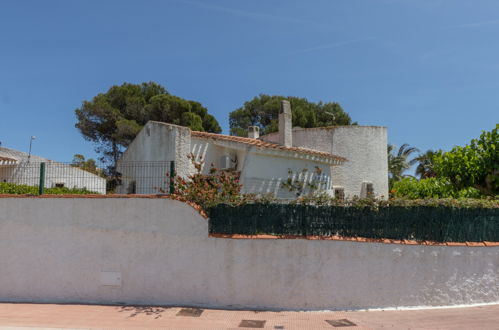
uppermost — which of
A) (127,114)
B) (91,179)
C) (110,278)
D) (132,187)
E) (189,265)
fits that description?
(127,114)

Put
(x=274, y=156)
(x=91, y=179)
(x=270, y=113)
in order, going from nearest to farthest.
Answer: (x=91, y=179), (x=274, y=156), (x=270, y=113)

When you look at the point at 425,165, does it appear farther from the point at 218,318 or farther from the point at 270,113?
the point at 218,318

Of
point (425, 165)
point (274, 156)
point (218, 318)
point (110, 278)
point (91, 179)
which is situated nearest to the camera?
point (218, 318)

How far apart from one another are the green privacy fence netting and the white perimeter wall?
285mm

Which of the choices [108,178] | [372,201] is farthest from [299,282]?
[108,178]

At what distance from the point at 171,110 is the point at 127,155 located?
9624 millimetres

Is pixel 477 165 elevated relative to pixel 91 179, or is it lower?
elevated

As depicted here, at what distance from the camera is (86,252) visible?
963 centimetres

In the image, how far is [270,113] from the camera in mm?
34062

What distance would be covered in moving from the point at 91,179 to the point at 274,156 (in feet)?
22.5

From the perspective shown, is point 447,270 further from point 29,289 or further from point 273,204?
point 29,289

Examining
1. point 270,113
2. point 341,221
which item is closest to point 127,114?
point 270,113

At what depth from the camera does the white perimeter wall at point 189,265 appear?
30.2 ft

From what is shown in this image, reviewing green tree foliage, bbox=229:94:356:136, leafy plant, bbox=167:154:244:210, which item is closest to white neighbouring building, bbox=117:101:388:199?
leafy plant, bbox=167:154:244:210
